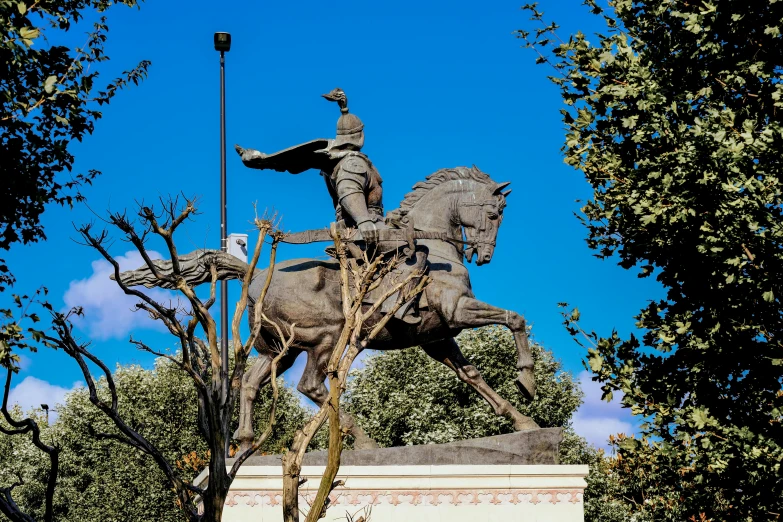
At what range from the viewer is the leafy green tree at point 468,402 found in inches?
1328

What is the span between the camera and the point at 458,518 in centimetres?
1459

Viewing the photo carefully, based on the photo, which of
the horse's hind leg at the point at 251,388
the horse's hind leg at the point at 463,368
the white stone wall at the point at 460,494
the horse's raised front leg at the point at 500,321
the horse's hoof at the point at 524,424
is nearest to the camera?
the white stone wall at the point at 460,494

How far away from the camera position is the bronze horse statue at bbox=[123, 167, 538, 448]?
15.9m

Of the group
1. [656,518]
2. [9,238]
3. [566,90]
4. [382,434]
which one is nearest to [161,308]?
[9,238]

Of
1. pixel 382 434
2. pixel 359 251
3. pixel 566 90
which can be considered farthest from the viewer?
pixel 382 434

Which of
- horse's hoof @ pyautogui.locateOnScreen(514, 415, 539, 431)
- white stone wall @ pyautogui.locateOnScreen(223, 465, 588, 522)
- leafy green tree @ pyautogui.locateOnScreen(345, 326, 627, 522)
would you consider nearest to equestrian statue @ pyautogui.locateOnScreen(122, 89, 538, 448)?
horse's hoof @ pyautogui.locateOnScreen(514, 415, 539, 431)

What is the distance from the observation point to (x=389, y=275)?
1616 cm

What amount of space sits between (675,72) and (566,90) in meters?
1.55

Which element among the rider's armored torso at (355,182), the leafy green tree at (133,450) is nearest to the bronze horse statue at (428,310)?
the rider's armored torso at (355,182)

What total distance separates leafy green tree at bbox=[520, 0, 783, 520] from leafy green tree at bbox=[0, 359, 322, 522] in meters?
21.9

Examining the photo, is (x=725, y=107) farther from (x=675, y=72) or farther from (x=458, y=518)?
(x=458, y=518)

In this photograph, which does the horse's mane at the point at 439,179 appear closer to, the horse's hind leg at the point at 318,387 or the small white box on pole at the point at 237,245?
the horse's hind leg at the point at 318,387

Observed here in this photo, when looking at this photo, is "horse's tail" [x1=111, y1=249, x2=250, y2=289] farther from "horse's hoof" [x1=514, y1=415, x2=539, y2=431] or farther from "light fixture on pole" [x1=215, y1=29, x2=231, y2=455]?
"horse's hoof" [x1=514, y1=415, x2=539, y2=431]

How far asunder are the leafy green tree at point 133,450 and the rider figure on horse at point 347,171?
17726 mm
